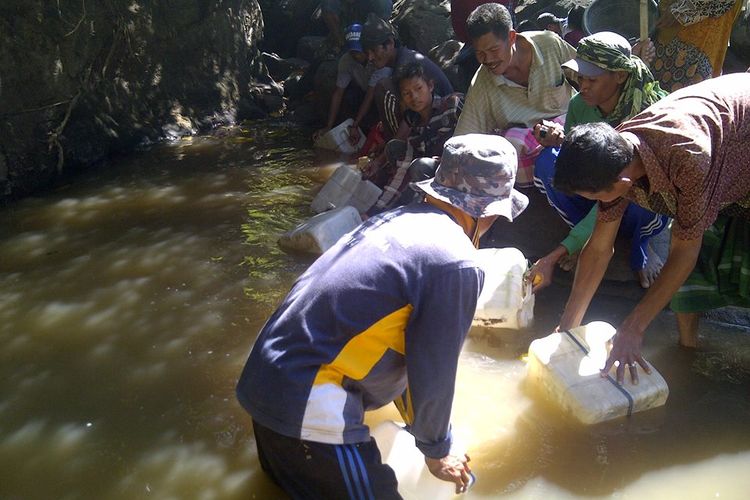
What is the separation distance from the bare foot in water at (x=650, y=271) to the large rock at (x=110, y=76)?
537cm

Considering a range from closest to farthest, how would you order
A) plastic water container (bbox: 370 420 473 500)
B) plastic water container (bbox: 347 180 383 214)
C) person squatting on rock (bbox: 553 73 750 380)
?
plastic water container (bbox: 370 420 473 500) < person squatting on rock (bbox: 553 73 750 380) < plastic water container (bbox: 347 180 383 214)

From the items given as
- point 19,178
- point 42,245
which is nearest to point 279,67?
point 19,178

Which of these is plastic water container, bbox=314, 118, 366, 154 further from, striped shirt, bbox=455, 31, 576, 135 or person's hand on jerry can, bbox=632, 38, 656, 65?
person's hand on jerry can, bbox=632, 38, 656, 65

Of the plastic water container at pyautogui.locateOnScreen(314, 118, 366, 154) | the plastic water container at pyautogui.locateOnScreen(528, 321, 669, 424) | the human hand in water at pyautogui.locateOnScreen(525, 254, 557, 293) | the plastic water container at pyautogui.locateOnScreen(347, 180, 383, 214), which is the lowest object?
the plastic water container at pyautogui.locateOnScreen(314, 118, 366, 154)

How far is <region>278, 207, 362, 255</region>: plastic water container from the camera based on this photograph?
440 centimetres

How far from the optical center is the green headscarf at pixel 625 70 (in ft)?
11.0

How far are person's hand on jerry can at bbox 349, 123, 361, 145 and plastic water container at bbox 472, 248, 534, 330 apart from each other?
4195 mm

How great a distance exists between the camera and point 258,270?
4.33 meters

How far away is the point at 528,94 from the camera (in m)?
4.42

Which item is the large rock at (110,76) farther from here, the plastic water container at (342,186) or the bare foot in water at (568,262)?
the bare foot in water at (568,262)

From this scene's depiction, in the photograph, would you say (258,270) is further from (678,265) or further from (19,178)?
(19,178)

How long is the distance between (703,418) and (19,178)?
590 cm

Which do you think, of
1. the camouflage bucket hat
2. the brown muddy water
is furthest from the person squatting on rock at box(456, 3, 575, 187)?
the camouflage bucket hat

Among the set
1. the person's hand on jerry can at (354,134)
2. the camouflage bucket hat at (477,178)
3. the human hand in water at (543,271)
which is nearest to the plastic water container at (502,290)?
the human hand in water at (543,271)
